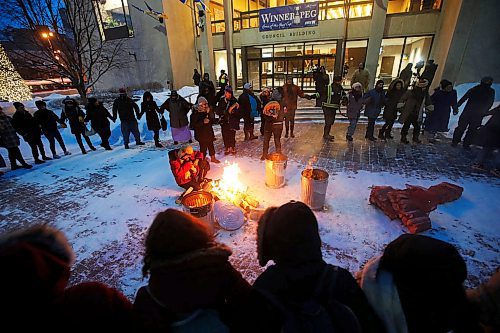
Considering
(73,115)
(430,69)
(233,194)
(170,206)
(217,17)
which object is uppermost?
(217,17)

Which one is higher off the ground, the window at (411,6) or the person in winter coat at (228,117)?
the window at (411,6)

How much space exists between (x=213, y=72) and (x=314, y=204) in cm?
1576

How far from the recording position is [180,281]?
4.20ft

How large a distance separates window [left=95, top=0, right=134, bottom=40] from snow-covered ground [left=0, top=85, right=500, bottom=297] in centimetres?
1367

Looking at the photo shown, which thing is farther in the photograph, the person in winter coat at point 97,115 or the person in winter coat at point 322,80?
the person in winter coat at point 322,80

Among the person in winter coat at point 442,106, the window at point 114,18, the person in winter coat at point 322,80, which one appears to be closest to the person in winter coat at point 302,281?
the person in winter coat at point 442,106

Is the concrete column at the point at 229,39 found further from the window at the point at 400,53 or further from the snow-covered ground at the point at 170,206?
the snow-covered ground at the point at 170,206

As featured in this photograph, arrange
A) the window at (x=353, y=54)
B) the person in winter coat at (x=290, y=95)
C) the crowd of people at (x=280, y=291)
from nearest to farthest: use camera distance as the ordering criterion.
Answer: the crowd of people at (x=280, y=291) → the person in winter coat at (x=290, y=95) → the window at (x=353, y=54)

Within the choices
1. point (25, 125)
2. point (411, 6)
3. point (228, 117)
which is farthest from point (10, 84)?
point (411, 6)

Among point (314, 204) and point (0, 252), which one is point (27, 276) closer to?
point (0, 252)

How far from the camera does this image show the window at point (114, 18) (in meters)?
16.4

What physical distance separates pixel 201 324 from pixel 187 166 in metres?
4.04

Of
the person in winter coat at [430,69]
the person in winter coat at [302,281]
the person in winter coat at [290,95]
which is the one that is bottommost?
the person in winter coat at [302,281]

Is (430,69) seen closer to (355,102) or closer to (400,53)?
(355,102)
